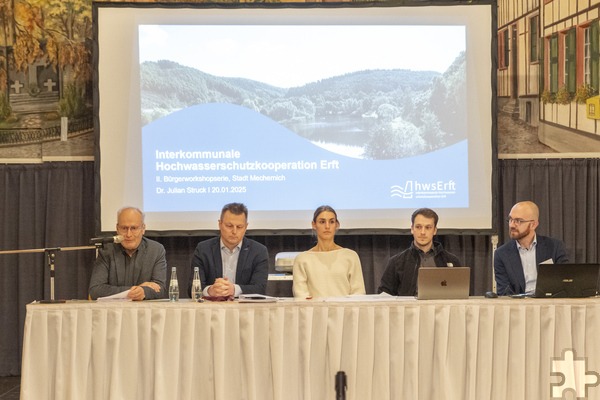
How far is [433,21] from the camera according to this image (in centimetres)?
688

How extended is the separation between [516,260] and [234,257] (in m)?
1.73

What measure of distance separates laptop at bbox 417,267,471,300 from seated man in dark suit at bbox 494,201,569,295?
1131 mm

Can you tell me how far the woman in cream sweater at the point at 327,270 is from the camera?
5.17m


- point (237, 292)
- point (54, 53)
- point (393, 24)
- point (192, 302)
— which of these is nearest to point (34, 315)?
point (192, 302)

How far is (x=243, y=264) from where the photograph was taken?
536cm

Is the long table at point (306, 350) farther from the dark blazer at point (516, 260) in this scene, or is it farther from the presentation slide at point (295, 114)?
the presentation slide at point (295, 114)

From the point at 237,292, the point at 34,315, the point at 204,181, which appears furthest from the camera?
the point at 204,181

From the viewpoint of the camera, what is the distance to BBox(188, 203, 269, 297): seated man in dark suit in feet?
17.2

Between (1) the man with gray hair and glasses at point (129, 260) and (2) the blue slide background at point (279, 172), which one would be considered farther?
(2) the blue slide background at point (279, 172)

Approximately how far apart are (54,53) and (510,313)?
4313 mm

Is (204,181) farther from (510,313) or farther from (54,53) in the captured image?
(510,313)

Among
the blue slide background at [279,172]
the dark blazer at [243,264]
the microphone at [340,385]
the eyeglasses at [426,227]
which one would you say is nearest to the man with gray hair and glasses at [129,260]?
the dark blazer at [243,264]

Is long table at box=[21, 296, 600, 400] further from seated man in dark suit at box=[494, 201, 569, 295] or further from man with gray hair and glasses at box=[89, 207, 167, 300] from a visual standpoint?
seated man in dark suit at box=[494, 201, 569, 295]

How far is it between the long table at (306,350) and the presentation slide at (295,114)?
2534 millimetres
